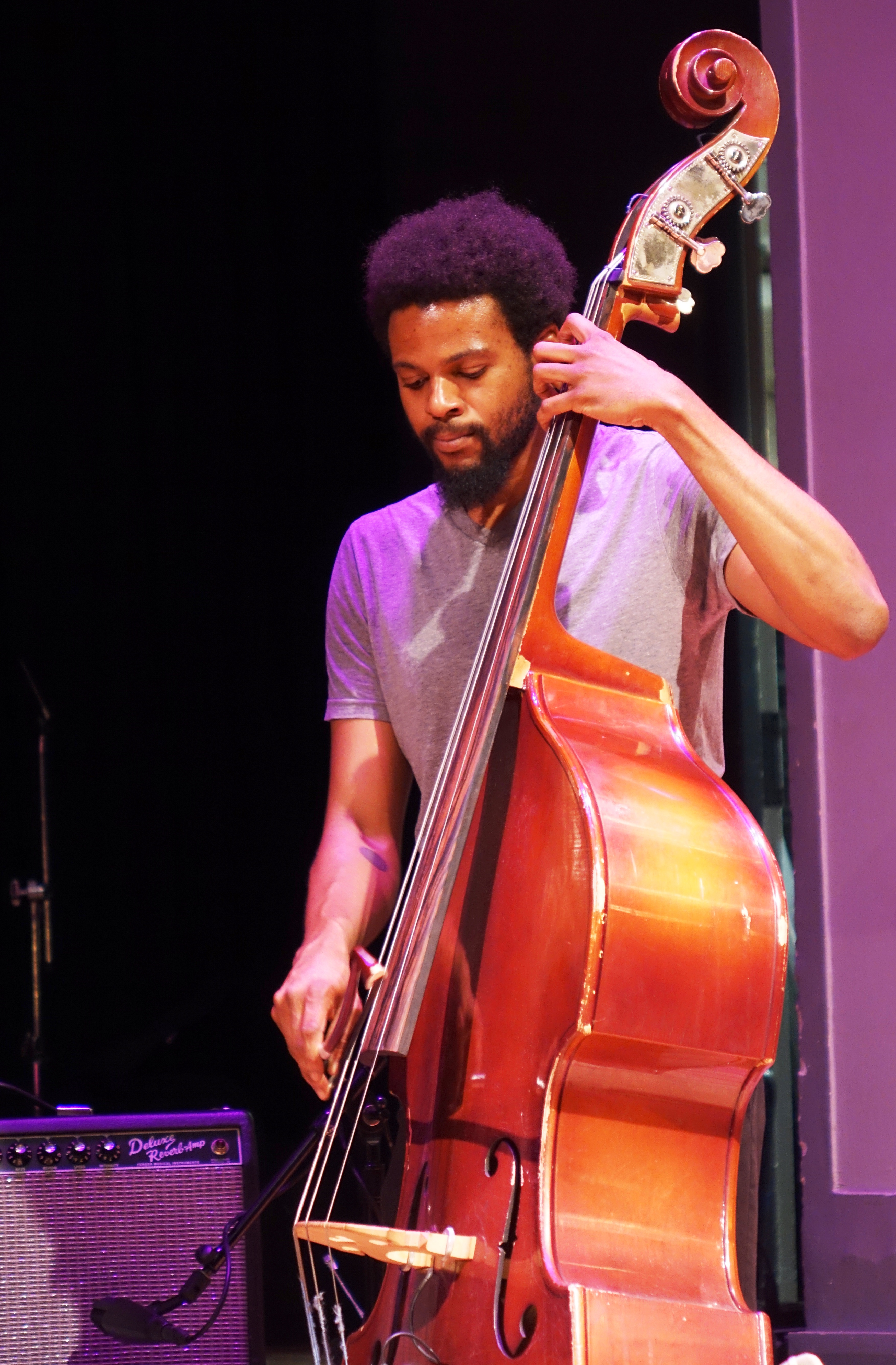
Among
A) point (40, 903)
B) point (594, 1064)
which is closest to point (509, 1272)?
point (594, 1064)

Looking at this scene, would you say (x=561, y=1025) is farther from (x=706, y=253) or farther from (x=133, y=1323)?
Result: (x=133, y=1323)

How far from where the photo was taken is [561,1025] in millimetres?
1220

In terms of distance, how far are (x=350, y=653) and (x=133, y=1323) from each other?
114 cm

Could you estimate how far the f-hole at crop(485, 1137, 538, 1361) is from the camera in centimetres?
114

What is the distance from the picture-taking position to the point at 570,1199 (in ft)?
3.89

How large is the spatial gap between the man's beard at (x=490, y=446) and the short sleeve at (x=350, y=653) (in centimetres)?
27

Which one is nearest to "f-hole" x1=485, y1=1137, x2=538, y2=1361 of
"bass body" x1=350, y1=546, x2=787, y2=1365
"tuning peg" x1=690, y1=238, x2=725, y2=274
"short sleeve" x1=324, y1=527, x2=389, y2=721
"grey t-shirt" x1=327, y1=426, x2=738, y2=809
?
"bass body" x1=350, y1=546, x2=787, y2=1365

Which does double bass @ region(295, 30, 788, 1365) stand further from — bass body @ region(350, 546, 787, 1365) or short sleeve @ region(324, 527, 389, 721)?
short sleeve @ region(324, 527, 389, 721)

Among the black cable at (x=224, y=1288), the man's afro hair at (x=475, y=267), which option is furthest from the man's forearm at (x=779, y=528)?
the black cable at (x=224, y=1288)

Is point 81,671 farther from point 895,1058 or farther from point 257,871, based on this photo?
point 895,1058

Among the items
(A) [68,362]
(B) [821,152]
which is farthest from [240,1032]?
(B) [821,152]

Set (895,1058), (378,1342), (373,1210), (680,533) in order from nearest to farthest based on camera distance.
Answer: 1. (378,1342)
2. (680,533)
3. (373,1210)
4. (895,1058)

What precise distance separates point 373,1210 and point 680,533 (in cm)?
98

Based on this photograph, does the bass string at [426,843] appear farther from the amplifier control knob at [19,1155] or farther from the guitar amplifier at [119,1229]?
the amplifier control knob at [19,1155]
